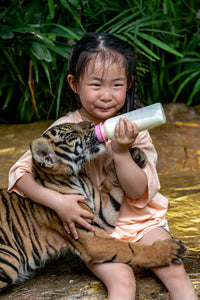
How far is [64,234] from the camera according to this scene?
2016mm

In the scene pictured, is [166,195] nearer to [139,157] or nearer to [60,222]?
[139,157]

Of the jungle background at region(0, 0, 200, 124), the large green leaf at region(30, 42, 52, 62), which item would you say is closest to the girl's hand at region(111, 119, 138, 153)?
the jungle background at region(0, 0, 200, 124)

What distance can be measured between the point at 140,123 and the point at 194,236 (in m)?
0.87

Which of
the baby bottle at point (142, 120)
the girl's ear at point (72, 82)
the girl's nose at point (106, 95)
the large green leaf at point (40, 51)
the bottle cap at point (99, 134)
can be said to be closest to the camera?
the baby bottle at point (142, 120)

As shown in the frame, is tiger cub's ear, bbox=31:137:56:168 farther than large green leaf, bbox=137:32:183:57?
No

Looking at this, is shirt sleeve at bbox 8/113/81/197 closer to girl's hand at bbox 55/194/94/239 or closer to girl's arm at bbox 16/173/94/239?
girl's arm at bbox 16/173/94/239

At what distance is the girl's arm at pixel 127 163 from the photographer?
1.79 m

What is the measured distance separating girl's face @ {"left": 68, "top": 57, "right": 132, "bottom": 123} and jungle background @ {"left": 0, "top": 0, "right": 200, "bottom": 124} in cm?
165

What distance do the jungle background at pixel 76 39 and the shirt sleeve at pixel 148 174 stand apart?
65.9 inches

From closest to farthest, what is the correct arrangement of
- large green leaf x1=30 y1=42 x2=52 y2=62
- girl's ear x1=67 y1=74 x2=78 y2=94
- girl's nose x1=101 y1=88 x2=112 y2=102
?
girl's nose x1=101 y1=88 x2=112 y2=102, girl's ear x1=67 y1=74 x2=78 y2=94, large green leaf x1=30 y1=42 x2=52 y2=62

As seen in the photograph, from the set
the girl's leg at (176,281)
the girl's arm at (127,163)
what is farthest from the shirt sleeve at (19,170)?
the girl's leg at (176,281)

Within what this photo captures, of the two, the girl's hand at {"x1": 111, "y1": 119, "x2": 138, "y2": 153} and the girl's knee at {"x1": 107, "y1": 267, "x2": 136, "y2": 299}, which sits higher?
the girl's hand at {"x1": 111, "y1": 119, "x2": 138, "y2": 153}

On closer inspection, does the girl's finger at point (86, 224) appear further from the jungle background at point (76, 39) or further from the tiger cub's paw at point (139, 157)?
the jungle background at point (76, 39)

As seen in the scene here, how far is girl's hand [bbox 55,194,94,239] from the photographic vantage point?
192cm
